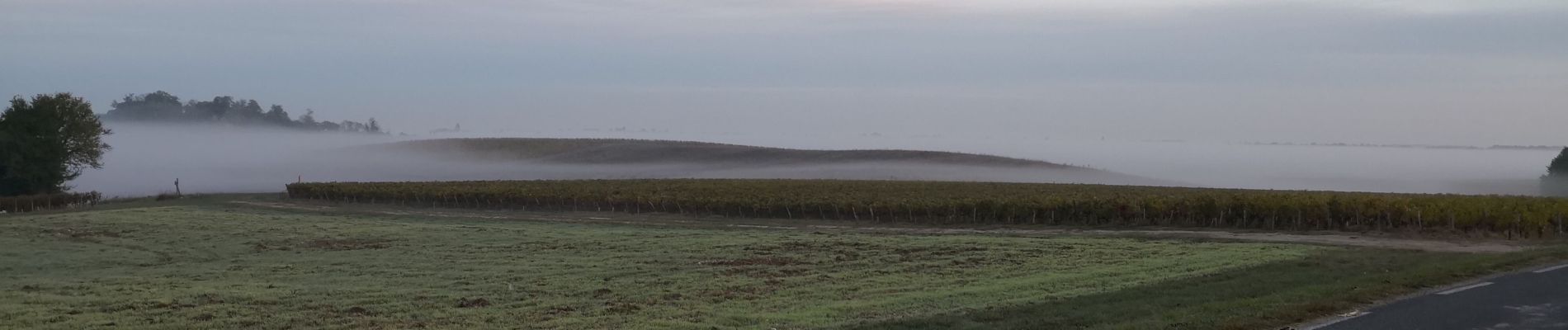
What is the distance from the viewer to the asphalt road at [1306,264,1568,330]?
12.6 metres

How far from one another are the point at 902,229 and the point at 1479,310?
25.8 m

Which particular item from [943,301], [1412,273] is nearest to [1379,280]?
[1412,273]

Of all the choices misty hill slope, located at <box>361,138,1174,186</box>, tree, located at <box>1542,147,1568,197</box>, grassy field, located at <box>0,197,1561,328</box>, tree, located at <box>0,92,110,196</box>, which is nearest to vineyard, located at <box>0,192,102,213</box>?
tree, located at <box>0,92,110,196</box>

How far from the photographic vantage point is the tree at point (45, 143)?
68625 mm

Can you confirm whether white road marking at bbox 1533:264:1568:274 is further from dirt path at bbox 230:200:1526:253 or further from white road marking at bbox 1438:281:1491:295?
dirt path at bbox 230:200:1526:253

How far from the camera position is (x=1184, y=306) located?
15.2 metres

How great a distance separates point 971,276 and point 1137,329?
8.80 meters

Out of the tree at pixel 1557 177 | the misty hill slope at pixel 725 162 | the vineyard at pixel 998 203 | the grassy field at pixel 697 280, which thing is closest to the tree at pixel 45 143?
the vineyard at pixel 998 203

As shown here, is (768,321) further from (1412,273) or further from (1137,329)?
(1412,273)

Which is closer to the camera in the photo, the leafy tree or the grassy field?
the grassy field

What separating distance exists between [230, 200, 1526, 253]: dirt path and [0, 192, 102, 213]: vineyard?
998 cm

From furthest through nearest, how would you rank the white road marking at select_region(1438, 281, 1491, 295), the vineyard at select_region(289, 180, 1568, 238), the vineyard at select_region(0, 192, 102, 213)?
the vineyard at select_region(0, 192, 102, 213)
the vineyard at select_region(289, 180, 1568, 238)
the white road marking at select_region(1438, 281, 1491, 295)

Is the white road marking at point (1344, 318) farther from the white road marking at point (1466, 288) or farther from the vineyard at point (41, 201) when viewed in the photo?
the vineyard at point (41, 201)

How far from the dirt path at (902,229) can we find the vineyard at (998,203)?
5.88 feet
